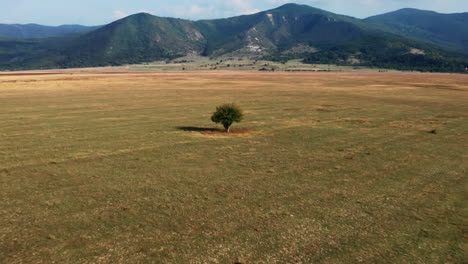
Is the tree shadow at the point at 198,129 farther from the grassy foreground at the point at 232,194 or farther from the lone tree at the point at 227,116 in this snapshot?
the lone tree at the point at 227,116

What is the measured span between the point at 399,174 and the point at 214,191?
14.2 m

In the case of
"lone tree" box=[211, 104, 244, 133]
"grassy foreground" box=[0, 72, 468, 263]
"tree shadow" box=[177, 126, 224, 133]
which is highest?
"lone tree" box=[211, 104, 244, 133]

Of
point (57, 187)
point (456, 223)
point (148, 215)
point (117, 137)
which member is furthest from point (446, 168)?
point (117, 137)

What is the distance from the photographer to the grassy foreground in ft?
49.0

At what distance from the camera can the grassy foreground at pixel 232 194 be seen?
49.0 ft

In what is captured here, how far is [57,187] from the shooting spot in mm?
21953

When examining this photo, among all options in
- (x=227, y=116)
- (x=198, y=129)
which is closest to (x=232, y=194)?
(x=227, y=116)

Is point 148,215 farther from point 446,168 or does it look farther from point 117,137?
point 446,168

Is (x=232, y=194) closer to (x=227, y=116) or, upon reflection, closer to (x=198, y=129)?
(x=227, y=116)

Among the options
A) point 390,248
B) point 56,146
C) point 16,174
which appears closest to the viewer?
point 390,248

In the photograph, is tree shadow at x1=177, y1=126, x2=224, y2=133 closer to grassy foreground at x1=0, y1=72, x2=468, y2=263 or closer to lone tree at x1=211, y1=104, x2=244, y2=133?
grassy foreground at x1=0, y1=72, x2=468, y2=263

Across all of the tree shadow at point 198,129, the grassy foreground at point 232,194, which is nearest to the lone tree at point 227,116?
the tree shadow at point 198,129

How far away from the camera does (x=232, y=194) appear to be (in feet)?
69.2

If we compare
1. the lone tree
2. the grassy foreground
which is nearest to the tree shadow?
the grassy foreground
